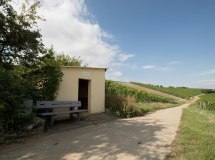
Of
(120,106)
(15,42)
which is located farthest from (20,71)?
(120,106)

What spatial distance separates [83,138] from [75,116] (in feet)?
17.2

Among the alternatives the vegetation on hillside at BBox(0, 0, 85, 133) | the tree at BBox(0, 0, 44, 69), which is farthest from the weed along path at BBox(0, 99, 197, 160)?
the tree at BBox(0, 0, 44, 69)

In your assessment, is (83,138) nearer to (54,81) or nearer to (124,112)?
(54,81)

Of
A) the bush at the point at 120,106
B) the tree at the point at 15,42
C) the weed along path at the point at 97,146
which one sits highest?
the tree at the point at 15,42

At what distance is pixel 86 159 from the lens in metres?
5.49

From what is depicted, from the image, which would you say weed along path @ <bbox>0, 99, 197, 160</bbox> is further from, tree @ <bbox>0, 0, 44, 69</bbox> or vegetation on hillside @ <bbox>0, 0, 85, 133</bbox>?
tree @ <bbox>0, 0, 44, 69</bbox>

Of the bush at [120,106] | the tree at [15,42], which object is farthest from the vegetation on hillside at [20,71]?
the bush at [120,106]

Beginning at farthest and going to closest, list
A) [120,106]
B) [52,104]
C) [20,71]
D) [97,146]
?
[120,106]
[20,71]
[52,104]
[97,146]

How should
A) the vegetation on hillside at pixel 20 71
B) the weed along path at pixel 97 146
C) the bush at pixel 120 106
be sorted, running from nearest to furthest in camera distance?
1. the weed along path at pixel 97 146
2. the vegetation on hillside at pixel 20 71
3. the bush at pixel 120 106

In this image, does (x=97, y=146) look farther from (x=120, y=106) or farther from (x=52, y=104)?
(x=120, y=106)

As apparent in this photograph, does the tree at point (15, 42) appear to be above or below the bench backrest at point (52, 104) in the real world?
above

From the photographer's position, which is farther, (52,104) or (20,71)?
(20,71)

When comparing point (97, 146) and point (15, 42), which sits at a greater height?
point (15, 42)

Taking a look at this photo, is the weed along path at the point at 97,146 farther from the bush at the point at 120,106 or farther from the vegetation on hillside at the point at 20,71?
the bush at the point at 120,106
